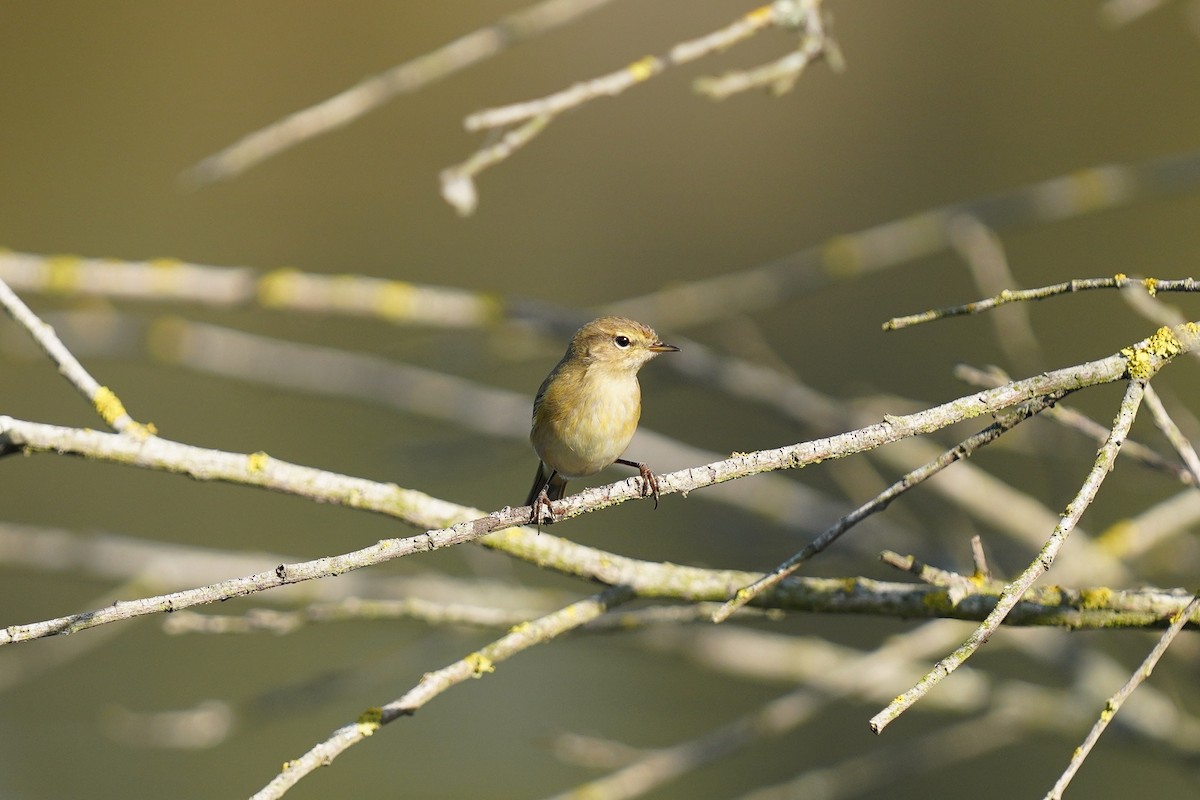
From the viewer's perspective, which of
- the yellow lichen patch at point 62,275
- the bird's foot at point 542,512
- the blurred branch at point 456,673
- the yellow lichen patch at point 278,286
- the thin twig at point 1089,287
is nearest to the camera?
the thin twig at point 1089,287

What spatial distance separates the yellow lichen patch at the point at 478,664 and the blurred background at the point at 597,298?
2.66m

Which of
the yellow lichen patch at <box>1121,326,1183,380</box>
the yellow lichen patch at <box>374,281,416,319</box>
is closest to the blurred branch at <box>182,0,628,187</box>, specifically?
the yellow lichen patch at <box>374,281,416,319</box>

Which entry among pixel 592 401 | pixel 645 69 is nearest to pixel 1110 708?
pixel 645 69

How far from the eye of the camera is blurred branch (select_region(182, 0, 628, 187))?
6.39 feet

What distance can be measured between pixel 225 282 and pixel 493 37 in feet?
3.26

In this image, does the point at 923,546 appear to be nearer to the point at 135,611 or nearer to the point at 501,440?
the point at 501,440

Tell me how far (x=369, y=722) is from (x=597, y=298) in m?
6.55

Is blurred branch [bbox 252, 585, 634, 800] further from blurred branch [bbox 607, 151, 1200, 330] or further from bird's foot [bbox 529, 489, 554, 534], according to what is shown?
blurred branch [bbox 607, 151, 1200, 330]

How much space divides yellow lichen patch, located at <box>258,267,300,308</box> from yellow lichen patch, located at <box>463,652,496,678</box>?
124cm

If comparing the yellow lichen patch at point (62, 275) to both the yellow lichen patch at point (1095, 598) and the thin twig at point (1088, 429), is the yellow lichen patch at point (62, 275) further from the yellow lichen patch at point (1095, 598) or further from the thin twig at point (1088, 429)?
the yellow lichen patch at point (1095, 598)

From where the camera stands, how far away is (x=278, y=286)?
2566 millimetres

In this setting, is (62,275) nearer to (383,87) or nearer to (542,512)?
(383,87)

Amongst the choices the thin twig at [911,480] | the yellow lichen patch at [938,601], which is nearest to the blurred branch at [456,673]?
the thin twig at [911,480]

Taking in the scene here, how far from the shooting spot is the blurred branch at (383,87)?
195 cm
